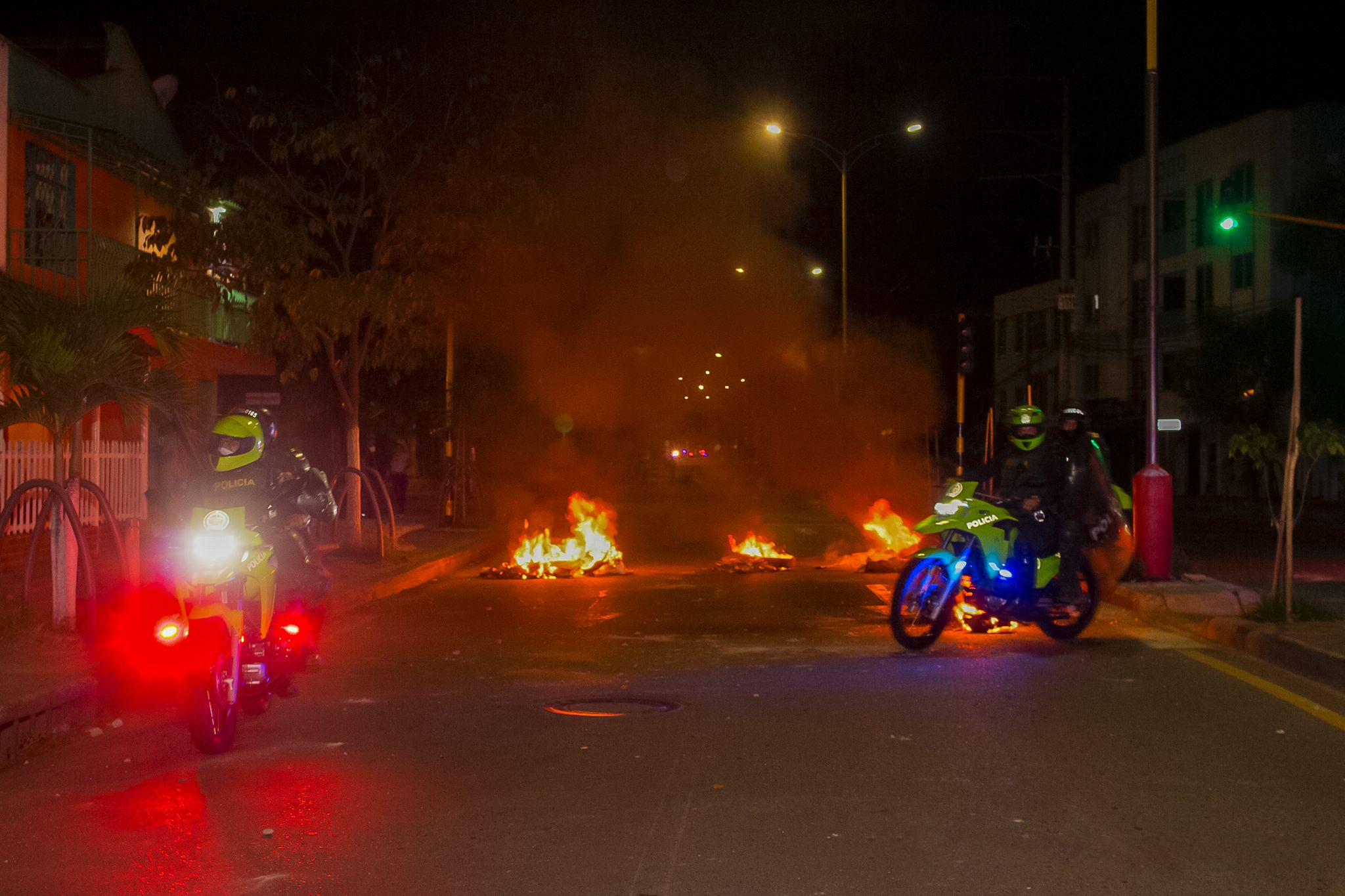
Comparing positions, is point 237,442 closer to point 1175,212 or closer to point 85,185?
point 85,185

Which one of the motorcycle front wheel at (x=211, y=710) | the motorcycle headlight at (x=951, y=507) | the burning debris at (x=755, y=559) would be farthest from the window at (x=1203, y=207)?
the motorcycle front wheel at (x=211, y=710)

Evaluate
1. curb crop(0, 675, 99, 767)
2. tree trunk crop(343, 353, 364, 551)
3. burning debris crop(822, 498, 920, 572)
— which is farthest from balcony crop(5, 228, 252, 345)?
curb crop(0, 675, 99, 767)

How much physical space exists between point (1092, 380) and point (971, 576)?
146ft

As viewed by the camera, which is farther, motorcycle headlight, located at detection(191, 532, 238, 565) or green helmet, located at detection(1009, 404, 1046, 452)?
green helmet, located at detection(1009, 404, 1046, 452)

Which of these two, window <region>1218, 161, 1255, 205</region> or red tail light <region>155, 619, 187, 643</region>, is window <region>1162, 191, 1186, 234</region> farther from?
red tail light <region>155, 619, 187, 643</region>

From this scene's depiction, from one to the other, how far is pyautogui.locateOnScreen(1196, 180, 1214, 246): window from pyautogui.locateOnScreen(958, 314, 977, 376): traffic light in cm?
2657

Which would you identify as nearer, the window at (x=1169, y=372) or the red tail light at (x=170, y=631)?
the red tail light at (x=170, y=631)

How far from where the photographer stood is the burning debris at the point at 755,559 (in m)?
16.9

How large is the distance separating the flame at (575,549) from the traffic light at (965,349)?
5962mm

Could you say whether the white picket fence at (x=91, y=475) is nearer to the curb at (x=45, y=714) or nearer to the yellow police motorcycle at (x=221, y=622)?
the curb at (x=45, y=714)

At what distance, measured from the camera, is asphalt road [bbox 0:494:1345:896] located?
190 inches

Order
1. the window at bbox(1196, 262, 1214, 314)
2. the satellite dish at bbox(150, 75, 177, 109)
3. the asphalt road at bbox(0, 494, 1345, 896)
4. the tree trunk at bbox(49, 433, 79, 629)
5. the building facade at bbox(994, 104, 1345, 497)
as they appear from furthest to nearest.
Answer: the window at bbox(1196, 262, 1214, 314) < the building facade at bbox(994, 104, 1345, 497) < the satellite dish at bbox(150, 75, 177, 109) < the tree trunk at bbox(49, 433, 79, 629) < the asphalt road at bbox(0, 494, 1345, 896)

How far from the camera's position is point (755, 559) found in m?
17.0

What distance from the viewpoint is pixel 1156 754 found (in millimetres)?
6574
